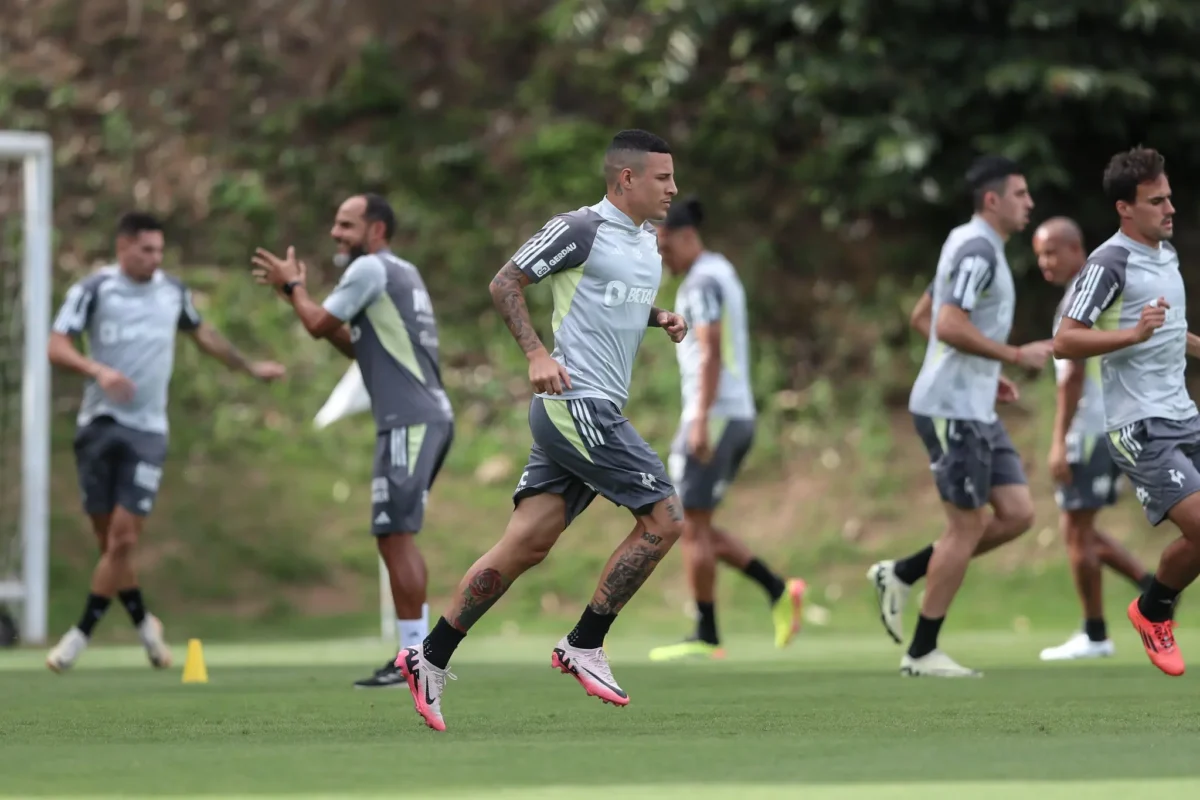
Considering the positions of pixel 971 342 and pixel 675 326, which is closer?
pixel 675 326

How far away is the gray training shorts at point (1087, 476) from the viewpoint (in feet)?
40.7

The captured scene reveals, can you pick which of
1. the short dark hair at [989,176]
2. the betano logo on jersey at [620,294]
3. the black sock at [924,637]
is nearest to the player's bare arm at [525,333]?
the betano logo on jersey at [620,294]

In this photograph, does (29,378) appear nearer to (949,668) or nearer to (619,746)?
(949,668)

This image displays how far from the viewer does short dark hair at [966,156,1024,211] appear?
34.7 feet

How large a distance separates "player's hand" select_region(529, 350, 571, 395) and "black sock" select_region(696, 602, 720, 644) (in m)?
5.10

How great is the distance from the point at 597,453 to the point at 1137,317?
9.53ft

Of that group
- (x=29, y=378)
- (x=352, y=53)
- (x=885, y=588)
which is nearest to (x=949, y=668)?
(x=885, y=588)

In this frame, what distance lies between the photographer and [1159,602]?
9.34 metres

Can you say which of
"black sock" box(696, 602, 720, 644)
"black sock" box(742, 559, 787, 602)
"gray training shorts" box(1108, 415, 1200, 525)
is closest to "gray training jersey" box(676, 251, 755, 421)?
"black sock" box(742, 559, 787, 602)

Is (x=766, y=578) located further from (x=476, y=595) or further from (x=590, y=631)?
(x=476, y=595)

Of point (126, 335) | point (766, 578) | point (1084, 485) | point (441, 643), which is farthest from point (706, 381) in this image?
point (441, 643)

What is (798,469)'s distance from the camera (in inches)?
750

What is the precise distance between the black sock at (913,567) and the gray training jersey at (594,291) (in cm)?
332

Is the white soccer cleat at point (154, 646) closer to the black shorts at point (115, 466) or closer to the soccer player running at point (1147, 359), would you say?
the black shorts at point (115, 466)
